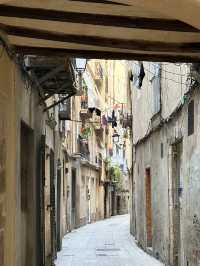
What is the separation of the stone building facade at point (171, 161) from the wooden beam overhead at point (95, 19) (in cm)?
221

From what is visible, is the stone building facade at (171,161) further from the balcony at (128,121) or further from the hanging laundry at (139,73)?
the balcony at (128,121)

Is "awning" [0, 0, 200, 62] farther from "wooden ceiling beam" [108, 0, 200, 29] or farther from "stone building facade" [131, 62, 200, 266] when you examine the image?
"stone building facade" [131, 62, 200, 266]

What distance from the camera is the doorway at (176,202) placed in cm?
1230

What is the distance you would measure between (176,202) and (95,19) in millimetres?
6823

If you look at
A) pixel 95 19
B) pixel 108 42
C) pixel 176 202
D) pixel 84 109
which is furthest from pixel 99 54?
pixel 84 109

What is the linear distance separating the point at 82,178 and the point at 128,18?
28208 mm

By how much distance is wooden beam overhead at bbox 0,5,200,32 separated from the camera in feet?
19.9

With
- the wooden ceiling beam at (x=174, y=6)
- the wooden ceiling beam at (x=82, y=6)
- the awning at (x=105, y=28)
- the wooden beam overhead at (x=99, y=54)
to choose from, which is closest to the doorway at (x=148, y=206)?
the wooden beam overhead at (x=99, y=54)

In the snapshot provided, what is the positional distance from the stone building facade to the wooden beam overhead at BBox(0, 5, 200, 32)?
221 centimetres

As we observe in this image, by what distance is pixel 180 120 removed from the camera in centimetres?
1118

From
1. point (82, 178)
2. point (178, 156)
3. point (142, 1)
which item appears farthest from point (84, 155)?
point (142, 1)

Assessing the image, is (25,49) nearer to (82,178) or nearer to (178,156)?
(178,156)

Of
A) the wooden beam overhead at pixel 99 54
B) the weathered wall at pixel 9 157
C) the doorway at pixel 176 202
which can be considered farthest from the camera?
the doorway at pixel 176 202

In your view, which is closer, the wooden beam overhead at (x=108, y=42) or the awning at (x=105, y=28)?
the awning at (x=105, y=28)
